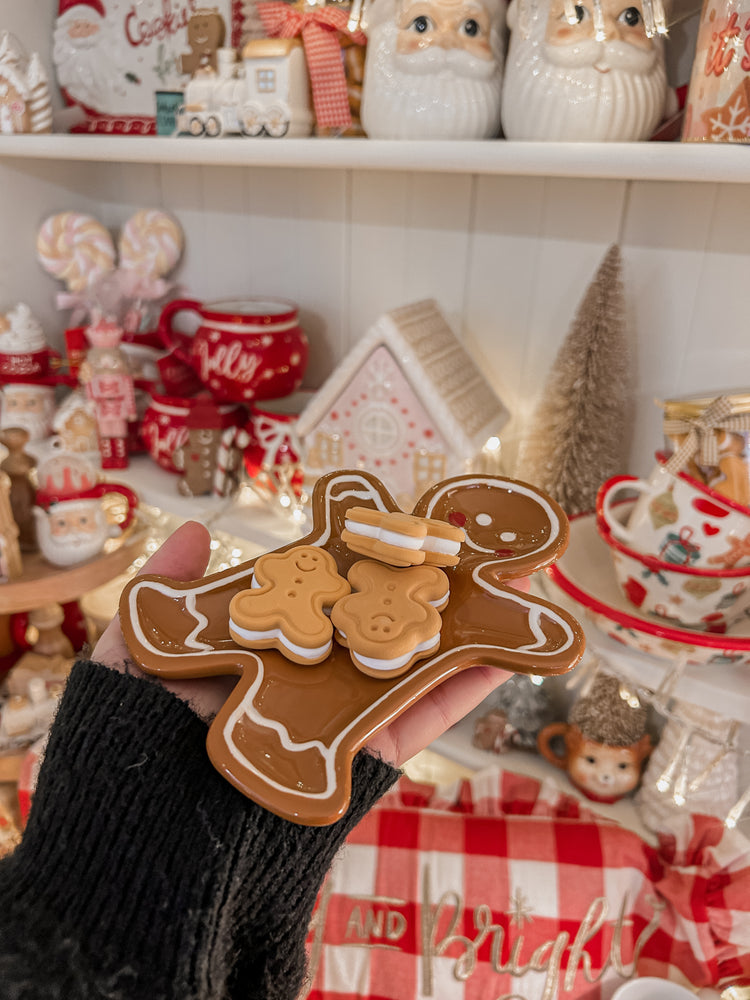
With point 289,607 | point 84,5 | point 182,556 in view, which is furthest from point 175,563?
point 84,5

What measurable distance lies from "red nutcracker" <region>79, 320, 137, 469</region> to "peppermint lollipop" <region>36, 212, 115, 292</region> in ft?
0.65

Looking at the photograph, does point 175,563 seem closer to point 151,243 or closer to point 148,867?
point 148,867

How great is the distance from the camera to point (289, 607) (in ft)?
1.67

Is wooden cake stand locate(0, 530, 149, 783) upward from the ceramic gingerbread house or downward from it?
downward

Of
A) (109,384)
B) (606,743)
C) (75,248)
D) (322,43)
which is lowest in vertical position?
(606,743)

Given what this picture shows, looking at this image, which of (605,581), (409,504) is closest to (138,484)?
(409,504)

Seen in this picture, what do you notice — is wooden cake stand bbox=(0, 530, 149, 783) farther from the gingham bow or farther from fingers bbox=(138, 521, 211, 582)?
the gingham bow

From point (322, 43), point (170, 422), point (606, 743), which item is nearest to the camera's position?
point (322, 43)

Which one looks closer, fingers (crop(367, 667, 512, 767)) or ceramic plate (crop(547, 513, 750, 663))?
fingers (crop(367, 667, 512, 767))

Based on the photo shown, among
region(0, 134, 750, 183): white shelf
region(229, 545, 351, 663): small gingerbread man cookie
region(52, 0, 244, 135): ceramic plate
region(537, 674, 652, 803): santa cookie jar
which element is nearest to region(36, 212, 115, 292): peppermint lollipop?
region(52, 0, 244, 135): ceramic plate

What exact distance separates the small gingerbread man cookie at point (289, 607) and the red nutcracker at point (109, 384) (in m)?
0.72

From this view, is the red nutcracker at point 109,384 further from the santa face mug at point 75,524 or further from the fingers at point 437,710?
the fingers at point 437,710

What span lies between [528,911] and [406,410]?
63 centimetres

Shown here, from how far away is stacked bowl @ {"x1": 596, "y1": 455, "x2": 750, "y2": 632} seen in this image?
674 mm
